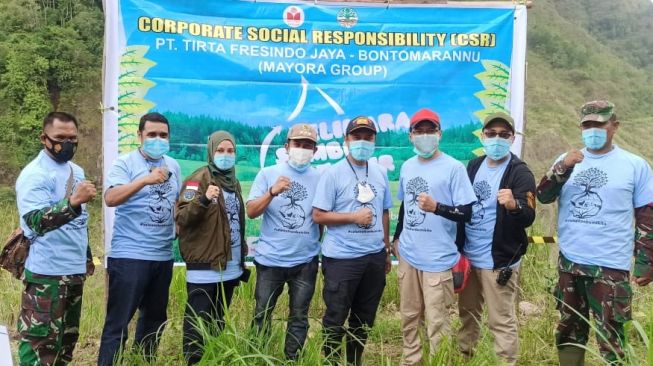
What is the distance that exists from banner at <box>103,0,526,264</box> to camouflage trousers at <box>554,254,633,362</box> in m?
1.56

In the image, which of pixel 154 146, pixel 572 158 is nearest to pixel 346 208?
pixel 154 146

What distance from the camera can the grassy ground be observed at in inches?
111

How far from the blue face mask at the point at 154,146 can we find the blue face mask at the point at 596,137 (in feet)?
8.33

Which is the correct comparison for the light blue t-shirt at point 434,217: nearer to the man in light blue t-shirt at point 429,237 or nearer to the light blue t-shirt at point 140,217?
the man in light blue t-shirt at point 429,237

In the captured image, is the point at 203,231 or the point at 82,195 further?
the point at 203,231

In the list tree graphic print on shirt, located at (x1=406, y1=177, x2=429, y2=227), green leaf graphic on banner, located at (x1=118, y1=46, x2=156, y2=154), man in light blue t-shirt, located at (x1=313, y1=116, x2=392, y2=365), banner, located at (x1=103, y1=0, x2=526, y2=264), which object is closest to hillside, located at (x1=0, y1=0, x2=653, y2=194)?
green leaf graphic on banner, located at (x1=118, y1=46, x2=156, y2=154)

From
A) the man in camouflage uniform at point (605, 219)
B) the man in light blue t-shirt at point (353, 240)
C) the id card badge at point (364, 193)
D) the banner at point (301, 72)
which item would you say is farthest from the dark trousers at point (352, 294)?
the banner at point (301, 72)

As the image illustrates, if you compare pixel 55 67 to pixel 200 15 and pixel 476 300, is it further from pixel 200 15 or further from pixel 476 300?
pixel 476 300

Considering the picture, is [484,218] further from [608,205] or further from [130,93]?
[130,93]

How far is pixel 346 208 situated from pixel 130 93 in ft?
6.56

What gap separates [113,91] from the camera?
429cm

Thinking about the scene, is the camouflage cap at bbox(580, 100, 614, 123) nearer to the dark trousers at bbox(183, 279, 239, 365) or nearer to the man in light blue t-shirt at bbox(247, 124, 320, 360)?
the man in light blue t-shirt at bbox(247, 124, 320, 360)

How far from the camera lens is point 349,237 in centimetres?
348

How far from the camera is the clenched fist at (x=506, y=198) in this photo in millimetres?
3260
